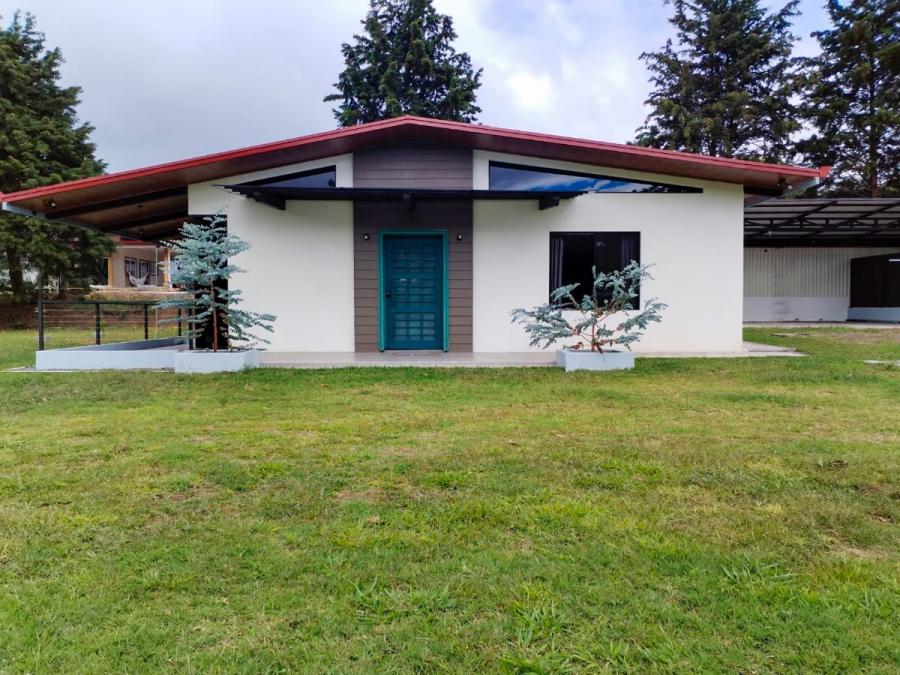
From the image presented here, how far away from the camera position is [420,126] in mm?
8000

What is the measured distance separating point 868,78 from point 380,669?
27728 millimetres

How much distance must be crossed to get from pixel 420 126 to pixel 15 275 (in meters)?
16.7

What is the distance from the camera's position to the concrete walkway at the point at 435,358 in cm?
731

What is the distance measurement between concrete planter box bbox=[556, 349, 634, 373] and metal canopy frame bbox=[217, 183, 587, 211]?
2.39m

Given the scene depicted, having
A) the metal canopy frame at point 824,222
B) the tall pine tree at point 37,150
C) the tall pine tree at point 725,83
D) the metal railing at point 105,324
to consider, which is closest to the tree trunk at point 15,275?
the tall pine tree at point 37,150

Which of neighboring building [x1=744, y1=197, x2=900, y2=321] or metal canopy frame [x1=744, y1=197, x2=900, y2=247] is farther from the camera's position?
neighboring building [x1=744, y1=197, x2=900, y2=321]

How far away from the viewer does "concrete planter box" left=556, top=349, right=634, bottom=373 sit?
7.08 meters

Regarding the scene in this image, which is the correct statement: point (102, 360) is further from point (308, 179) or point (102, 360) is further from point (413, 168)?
point (413, 168)

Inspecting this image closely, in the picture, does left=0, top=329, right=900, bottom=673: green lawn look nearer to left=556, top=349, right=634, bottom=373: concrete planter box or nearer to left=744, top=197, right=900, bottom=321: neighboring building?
left=556, top=349, right=634, bottom=373: concrete planter box

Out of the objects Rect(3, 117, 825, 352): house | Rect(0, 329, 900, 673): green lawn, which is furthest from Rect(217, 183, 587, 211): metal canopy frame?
Rect(0, 329, 900, 673): green lawn

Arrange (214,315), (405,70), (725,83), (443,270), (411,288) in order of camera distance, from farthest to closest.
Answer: (405,70)
(725,83)
(411,288)
(443,270)
(214,315)

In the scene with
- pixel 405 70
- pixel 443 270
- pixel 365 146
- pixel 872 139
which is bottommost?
pixel 443 270

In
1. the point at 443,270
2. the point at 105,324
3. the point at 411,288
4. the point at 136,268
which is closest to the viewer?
the point at 443,270

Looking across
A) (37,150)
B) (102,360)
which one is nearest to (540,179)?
(102,360)
